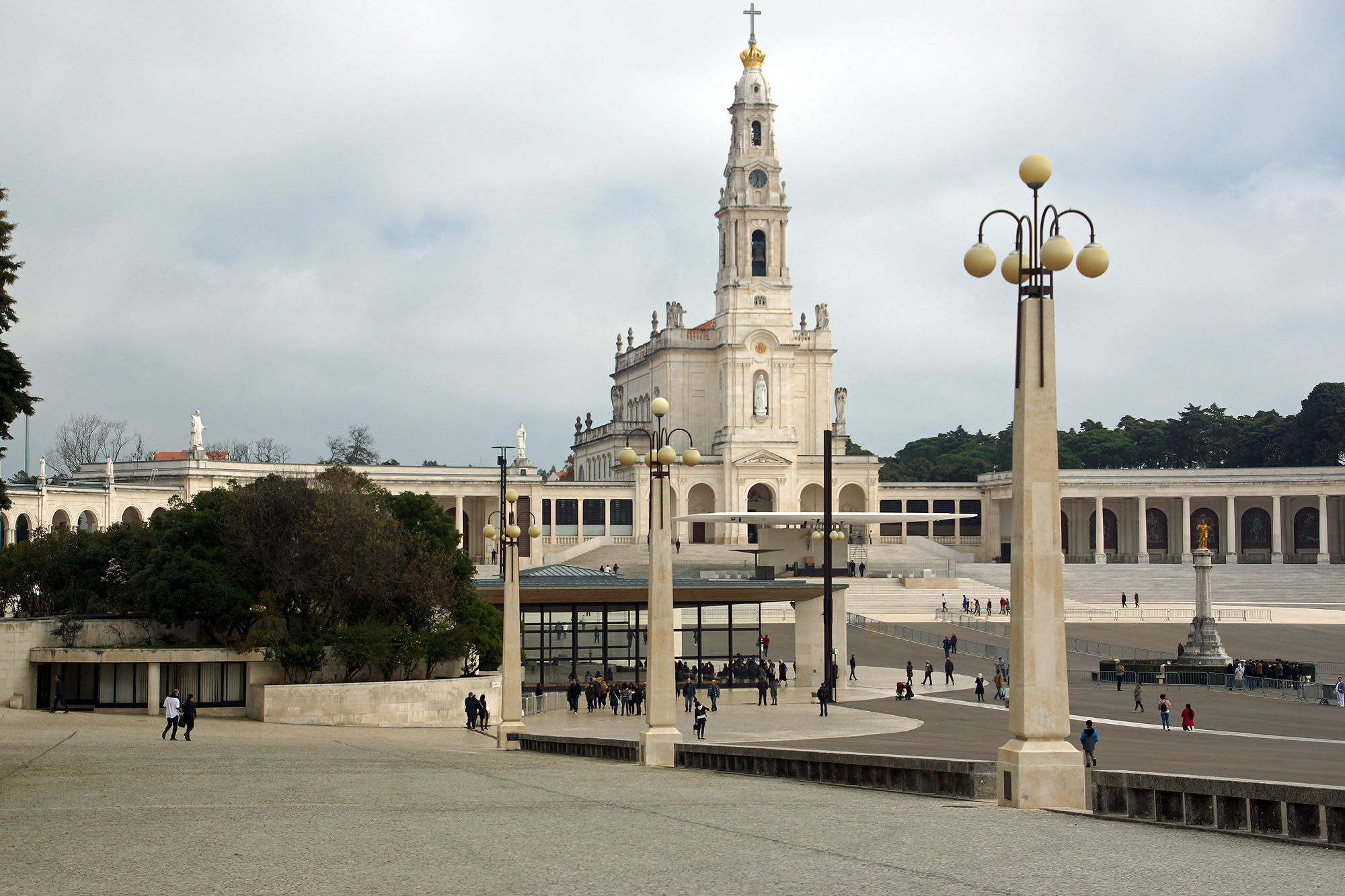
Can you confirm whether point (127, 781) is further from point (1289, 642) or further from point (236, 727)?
point (1289, 642)

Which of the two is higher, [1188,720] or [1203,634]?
[1203,634]

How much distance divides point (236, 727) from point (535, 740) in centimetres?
898

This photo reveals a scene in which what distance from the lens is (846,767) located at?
1791 cm

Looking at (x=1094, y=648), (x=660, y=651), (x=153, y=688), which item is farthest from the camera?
(x=1094, y=648)

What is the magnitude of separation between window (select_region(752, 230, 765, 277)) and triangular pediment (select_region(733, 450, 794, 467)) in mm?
12944

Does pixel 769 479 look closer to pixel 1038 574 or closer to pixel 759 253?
pixel 759 253

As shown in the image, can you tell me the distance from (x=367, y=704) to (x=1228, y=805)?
27089mm

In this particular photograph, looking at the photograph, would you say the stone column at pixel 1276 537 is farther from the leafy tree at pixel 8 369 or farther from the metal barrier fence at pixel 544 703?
the leafy tree at pixel 8 369

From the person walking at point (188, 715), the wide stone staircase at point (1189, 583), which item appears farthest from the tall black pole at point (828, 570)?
the wide stone staircase at point (1189, 583)

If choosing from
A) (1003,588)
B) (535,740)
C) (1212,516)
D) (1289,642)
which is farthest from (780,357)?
(535,740)

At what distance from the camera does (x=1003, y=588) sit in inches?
3127

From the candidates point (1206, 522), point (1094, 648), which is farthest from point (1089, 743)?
point (1206, 522)

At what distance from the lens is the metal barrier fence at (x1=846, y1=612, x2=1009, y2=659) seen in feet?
181

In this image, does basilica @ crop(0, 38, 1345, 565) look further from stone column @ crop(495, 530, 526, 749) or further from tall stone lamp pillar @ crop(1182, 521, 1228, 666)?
stone column @ crop(495, 530, 526, 749)
